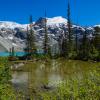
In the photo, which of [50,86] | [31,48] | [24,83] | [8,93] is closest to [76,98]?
[8,93]

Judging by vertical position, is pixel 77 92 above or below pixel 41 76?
above

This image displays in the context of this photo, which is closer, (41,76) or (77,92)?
(77,92)

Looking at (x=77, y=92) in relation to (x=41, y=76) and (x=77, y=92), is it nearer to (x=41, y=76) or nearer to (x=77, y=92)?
(x=77, y=92)

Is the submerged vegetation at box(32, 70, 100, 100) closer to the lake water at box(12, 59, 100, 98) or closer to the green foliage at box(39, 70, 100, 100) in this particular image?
the green foliage at box(39, 70, 100, 100)

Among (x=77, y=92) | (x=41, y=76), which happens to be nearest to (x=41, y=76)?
(x=41, y=76)

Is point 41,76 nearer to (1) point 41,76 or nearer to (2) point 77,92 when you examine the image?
(1) point 41,76

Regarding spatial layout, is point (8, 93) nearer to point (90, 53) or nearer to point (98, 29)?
point (90, 53)

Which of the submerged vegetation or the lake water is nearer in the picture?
the submerged vegetation

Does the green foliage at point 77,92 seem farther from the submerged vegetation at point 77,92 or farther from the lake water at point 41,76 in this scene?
the lake water at point 41,76

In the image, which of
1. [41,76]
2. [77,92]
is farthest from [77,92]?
[41,76]

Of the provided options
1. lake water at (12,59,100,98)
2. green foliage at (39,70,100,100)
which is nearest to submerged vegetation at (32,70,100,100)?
green foliage at (39,70,100,100)

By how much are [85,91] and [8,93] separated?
4.06 m

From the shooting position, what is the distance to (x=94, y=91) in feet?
39.1

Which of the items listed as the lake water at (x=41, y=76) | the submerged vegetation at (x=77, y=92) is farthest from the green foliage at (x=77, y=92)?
the lake water at (x=41, y=76)
